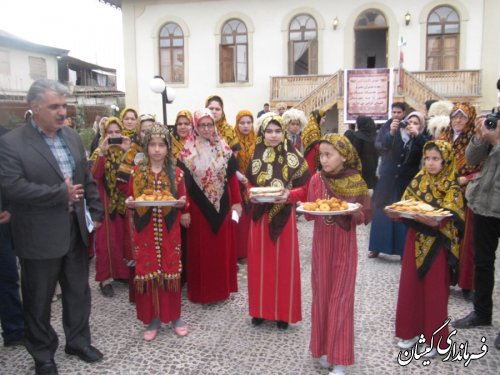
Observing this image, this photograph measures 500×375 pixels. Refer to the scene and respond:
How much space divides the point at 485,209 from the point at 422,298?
2.84 ft

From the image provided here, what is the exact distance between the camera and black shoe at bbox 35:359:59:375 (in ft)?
10.2

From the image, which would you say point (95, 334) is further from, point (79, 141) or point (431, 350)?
point (431, 350)

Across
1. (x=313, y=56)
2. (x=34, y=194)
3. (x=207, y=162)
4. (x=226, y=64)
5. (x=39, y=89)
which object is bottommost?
(x=34, y=194)

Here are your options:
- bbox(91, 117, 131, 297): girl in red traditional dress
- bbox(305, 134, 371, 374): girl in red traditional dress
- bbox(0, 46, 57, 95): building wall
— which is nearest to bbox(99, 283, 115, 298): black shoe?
bbox(91, 117, 131, 297): girl in red traditional dress

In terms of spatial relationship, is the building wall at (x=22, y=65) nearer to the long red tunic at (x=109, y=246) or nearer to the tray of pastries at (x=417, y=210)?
the long red tunic at (x=109, y=246)

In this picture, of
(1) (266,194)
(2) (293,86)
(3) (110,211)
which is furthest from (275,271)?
(2) (293,86)

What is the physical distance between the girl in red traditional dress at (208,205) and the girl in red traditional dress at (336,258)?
136 centimetres

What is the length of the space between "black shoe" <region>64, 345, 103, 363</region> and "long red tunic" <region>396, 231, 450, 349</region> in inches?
90.4

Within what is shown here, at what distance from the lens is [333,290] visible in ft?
9.96

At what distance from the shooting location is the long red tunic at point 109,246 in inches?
189

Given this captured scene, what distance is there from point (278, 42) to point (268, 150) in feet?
47.5

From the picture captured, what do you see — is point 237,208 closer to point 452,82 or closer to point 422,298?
point 422,298

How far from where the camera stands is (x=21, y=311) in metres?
3.62

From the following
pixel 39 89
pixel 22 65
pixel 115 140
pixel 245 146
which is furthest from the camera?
pixel 22 65
